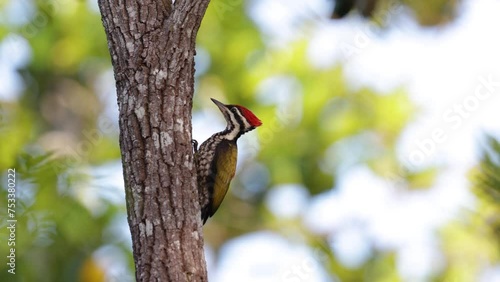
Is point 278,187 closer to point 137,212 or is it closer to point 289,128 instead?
point 289,128

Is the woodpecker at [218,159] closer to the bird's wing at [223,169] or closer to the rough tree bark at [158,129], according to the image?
the bird's wing at [223,169]

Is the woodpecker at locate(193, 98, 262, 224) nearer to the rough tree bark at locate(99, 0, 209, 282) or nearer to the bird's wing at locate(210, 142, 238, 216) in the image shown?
the bird's wing at locate(210, 142, 238, 216)

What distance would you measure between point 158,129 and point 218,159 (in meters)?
1.35

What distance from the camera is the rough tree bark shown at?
335 cm

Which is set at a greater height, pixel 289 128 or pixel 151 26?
pixel 289 128

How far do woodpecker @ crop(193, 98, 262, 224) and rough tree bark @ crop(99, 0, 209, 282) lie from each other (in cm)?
115

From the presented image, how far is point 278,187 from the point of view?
383 inches

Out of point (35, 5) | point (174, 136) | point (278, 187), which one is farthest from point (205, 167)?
point (278, 187)

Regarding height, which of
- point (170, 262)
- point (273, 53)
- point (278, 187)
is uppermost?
point (273, 53)

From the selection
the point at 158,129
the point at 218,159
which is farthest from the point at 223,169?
the point at 158,129

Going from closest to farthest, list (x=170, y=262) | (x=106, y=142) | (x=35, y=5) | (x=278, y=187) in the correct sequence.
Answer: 1. (x=170, y=262)
2. (x=35, y=5)
3. (x=106, y=142)
4. (x=278, y=187)

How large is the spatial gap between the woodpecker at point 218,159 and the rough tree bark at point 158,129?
1.15 m

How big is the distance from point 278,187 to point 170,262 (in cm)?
644

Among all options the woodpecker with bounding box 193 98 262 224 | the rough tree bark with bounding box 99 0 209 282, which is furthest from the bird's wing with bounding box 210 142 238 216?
the rough tree bark with bounding box 99 0 209 282
